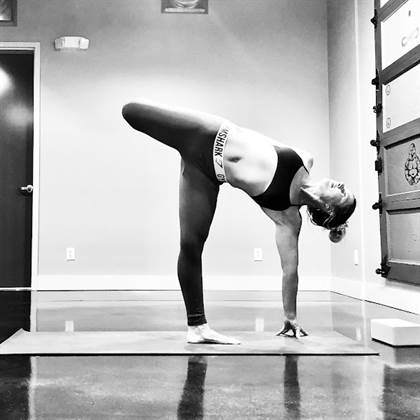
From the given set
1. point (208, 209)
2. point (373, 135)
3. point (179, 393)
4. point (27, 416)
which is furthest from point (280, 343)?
point (373, 135)

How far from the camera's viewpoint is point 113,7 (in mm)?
5262

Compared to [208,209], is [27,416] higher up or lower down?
lower down

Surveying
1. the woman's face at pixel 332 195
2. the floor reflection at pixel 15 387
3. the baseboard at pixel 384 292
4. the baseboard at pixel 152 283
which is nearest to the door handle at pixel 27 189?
the baseboard at pixel 152 283

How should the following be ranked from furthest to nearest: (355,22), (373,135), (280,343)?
(355,22), (373,135), (280,343)

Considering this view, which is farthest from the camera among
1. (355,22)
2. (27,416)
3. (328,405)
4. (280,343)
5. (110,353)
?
(355,22)

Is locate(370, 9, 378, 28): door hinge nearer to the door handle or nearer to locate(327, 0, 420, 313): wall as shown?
locate(327, 0, 420, 313): wall

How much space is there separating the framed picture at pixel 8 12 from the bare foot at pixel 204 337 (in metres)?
4.03

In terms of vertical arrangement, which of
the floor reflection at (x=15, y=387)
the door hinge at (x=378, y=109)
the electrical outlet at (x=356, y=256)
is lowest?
the floor reflection at (x=15, y=387)

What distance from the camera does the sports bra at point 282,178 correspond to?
224cm

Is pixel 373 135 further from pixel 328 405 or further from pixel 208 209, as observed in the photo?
pixel 328 405

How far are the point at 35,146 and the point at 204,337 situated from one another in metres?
3.41

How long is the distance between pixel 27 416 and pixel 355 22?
13.5 ft

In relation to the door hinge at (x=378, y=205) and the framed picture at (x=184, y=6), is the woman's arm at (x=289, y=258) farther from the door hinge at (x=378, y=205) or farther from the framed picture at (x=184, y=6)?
the framed picture at (x=184, y=6)

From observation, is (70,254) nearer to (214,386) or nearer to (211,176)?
(211,176)
